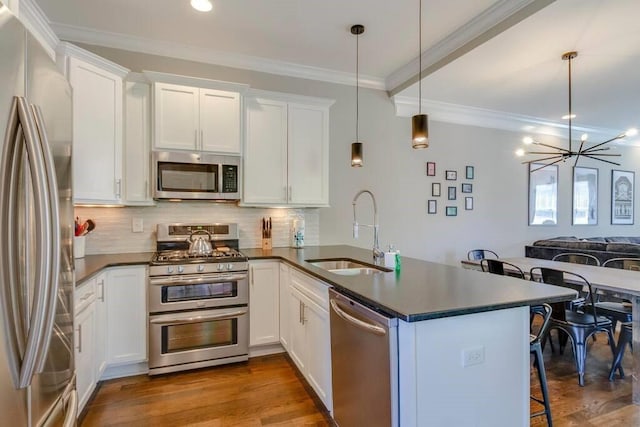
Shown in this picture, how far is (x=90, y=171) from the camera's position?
2555 mm

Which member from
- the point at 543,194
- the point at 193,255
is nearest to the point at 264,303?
the point at 193,255

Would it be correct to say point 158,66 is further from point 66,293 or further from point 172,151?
point 66,293

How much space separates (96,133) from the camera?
259 centimetres

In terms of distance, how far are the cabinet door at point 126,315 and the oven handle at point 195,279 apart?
0.16 m

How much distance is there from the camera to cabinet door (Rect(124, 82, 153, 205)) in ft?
9.46

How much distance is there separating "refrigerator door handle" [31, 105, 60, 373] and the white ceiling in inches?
80.7

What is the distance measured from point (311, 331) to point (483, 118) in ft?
13.4

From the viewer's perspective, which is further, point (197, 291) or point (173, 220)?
point (173, 220)

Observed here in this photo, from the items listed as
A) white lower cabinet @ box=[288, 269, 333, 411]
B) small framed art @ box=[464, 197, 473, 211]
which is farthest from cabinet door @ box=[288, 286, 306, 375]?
small framed art @ box=[464, 197, 473, 211]

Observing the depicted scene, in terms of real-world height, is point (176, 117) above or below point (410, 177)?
above

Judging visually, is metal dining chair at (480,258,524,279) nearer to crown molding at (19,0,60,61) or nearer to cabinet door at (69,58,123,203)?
cabinet door at (69,58,123,203)

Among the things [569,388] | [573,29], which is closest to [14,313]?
[569,388]

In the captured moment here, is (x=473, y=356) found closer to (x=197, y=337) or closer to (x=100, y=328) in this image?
(x=197, y=337)

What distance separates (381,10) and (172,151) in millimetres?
2103
